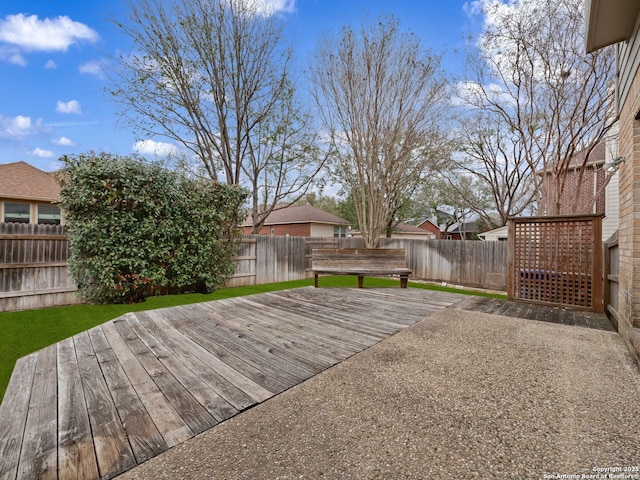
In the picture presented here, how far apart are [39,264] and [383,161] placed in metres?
7.20

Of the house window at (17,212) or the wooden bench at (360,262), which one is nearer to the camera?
the wooden bench at (360,262)

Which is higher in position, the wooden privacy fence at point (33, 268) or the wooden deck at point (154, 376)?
the wooden privacy fence at point (33, 268)

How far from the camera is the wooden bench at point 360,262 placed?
247 inches

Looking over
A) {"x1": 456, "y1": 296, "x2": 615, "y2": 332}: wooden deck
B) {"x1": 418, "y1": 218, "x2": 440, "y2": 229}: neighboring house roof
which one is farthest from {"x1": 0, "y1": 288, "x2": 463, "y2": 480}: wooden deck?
{"x1": 418, "y1": 218, "x2": 440, "y2": 229}: neighboring house roof

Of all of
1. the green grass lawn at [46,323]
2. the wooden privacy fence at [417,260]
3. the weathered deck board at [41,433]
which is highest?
the wooden privacy fence at [417,260]

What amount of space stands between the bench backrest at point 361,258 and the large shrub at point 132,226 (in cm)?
258

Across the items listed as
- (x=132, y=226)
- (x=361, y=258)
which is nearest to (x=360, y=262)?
(x=361, y=258)

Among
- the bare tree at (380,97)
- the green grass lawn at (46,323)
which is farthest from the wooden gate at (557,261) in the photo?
the green grass lawn at (46,323)

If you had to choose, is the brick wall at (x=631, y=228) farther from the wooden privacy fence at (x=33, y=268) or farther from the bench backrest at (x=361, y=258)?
the wooden privacy fence at (x=33, y=268)

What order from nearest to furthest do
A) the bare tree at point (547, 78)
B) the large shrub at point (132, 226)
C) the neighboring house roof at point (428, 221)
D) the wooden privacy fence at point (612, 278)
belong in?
the wooden privacy fence at point (612, 278), the large shrub at point (132, 226), the bare tree at point (547, 78), the neighboring house roof at point (428, 221)

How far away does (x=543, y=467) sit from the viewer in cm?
134

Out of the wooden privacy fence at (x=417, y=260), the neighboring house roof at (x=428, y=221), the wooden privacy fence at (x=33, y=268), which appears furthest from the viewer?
the neighboring house roof at (x=428, y=221)

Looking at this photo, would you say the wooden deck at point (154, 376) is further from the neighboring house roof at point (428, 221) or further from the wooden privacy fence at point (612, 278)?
the neighboring house roof at point (428, 221)

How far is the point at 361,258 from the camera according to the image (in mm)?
6516
